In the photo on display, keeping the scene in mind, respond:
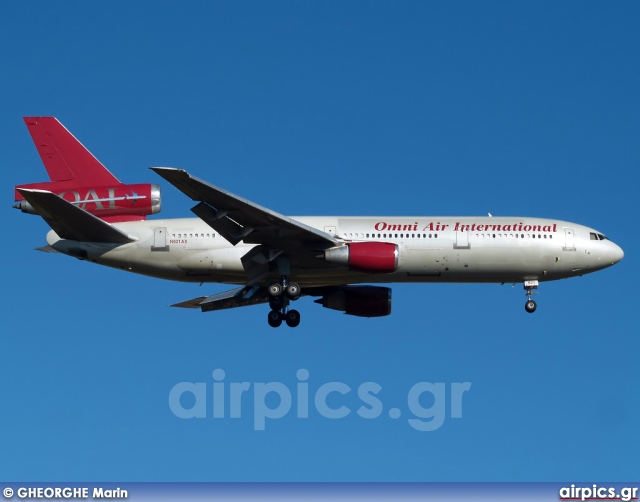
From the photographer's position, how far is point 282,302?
5166cm

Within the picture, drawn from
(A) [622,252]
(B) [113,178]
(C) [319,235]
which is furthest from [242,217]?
(A) [622,252]

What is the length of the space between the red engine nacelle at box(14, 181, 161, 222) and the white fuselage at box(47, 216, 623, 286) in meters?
0.67

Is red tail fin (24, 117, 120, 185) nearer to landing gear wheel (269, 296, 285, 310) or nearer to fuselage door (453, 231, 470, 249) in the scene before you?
landing gear wheel (269, 296, 285, 310)

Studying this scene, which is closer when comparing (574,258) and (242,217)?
(242,217)

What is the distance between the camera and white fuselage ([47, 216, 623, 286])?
50875mm

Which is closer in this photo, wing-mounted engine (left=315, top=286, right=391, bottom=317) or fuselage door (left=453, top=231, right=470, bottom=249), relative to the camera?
fuselage door (left=453, top=231, right=470, bottom=249)

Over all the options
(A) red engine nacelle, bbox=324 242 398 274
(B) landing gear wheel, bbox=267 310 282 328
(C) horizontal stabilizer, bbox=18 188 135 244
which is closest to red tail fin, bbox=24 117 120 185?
(C) horizontal stabilizer, bbox=18 188 135 244

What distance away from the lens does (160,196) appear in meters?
51.2

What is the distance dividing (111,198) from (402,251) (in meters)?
11.4

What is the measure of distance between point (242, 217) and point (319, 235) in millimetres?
2947

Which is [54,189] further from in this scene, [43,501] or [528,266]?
[528,266]

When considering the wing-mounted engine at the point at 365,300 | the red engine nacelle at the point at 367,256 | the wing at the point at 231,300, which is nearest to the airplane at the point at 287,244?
the red engine nacelle at the point at 367,256

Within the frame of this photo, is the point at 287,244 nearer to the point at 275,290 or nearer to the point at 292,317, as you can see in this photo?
the point at 275,290

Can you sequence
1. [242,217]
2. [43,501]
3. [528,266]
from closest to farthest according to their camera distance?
[43,501], [242,217], [528,266]
